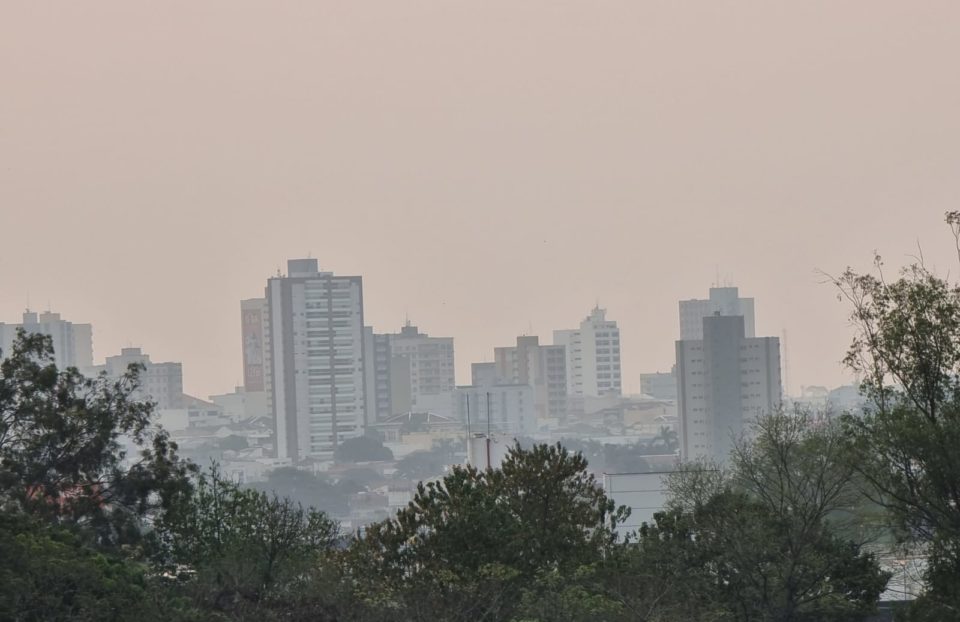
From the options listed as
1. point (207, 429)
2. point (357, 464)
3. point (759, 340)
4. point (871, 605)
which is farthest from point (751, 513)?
point (207, 429)

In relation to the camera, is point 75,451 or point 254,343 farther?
point 254,343

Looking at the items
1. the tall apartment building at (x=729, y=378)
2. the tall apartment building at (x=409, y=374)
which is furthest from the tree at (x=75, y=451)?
the tall apartment building at (x=409, y=374)

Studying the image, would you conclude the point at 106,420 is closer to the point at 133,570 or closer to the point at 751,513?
the point at 133,570

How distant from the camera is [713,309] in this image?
406 feet

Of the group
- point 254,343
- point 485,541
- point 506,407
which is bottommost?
point 506,407

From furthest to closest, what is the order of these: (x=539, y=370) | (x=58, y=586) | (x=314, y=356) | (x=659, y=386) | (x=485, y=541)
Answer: (x=659, y=386), (x=539, y=370), (x=314, y=356), (x=485, y=541), (x=58, y=586)

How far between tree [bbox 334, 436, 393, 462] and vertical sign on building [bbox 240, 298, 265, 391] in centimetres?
1970

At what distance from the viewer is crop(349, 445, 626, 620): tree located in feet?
43.7

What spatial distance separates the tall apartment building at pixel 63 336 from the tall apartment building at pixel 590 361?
4404 cm

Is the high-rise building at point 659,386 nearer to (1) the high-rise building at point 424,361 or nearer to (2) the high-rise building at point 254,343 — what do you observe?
(1) the high-rise building at point 424,361

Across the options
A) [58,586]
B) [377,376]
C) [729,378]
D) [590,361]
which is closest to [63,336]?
[377,376]

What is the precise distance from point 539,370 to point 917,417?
4897 inches

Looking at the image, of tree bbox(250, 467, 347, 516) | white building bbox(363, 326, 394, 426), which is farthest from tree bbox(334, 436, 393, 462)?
tree bbox(250, 467, 347, 516)

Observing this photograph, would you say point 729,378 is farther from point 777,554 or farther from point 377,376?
point 777,554
